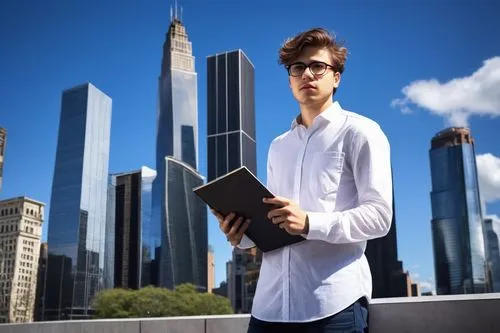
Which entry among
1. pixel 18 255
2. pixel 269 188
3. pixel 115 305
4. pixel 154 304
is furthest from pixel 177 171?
pixel 269 188

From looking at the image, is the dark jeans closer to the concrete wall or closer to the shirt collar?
the shirt collar

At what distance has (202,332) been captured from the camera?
3793 mm

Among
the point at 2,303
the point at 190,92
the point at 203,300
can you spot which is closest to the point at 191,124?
the point at 190,92

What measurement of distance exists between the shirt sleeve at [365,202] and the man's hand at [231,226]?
0.31 m

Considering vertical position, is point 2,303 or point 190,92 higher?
point 190,92

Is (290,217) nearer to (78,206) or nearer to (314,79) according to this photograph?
(314,79)

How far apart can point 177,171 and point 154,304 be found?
45.6 meters

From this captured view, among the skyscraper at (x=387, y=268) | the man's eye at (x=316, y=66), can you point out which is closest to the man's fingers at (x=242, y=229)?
the man's eye at (x=316, y=66)

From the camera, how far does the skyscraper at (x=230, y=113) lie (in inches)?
3757

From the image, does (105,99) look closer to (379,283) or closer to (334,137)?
(379,283)

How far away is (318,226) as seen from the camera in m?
1.55

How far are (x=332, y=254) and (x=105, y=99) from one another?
324ft

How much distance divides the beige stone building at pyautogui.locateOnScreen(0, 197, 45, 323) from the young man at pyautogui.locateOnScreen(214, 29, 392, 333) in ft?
249

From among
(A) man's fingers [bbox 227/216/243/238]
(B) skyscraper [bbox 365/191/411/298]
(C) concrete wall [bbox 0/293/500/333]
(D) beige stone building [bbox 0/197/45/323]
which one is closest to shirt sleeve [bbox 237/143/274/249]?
(A) man's fingers [bbox 227/216/243/238]
